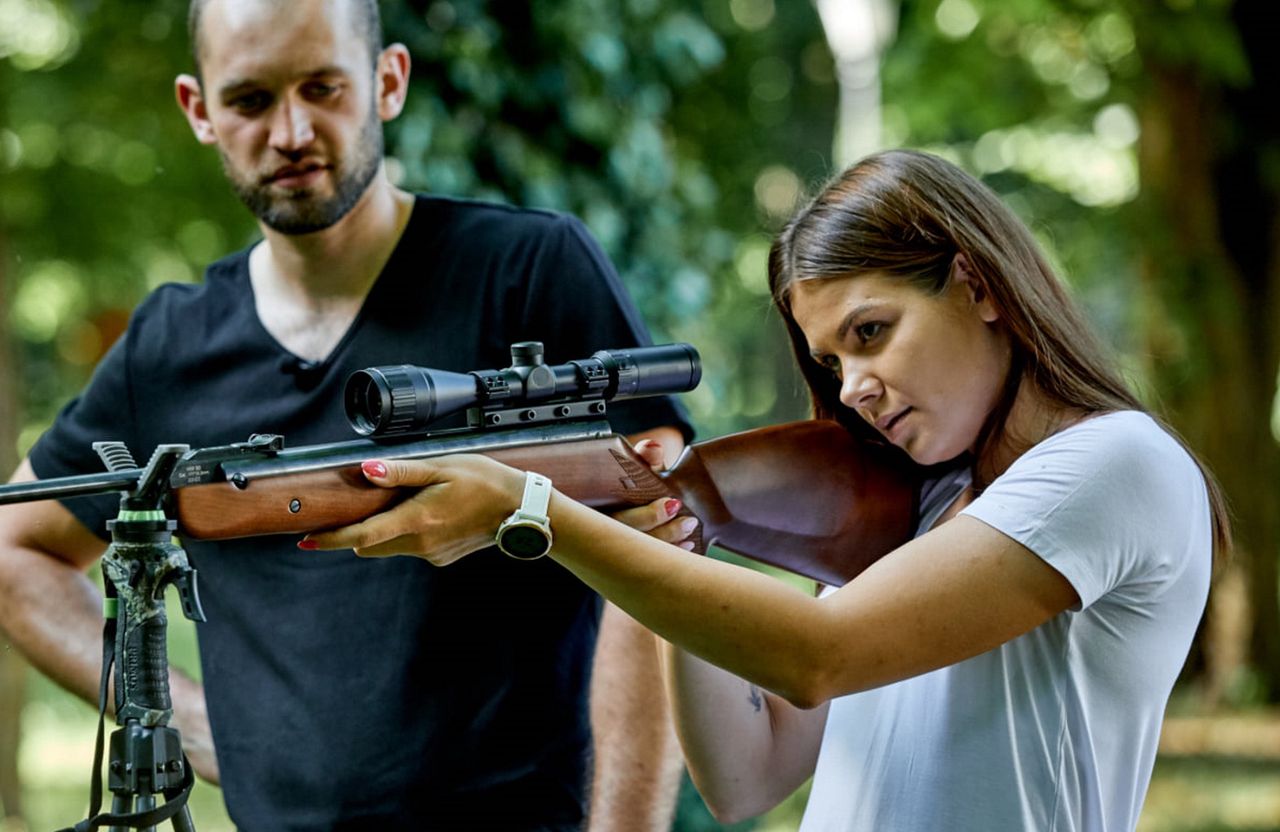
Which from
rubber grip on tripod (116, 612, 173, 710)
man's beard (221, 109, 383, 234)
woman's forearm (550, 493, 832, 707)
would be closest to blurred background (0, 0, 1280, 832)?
man's beard (221, 109, 383, 234)

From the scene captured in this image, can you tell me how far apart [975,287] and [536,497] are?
0.67 m

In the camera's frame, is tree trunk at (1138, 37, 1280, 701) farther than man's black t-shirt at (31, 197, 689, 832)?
Yes

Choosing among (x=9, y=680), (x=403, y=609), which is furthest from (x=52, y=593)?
(x=9, y=680)

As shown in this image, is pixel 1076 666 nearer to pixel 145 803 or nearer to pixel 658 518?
pixel 658 518

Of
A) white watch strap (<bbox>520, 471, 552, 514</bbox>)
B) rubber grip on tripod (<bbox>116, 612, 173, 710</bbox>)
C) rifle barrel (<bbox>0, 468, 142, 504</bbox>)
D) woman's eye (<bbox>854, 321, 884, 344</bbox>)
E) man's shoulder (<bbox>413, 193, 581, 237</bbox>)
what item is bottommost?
rubber grip on tripod (<bbox>116, 612, 173, 710</bbox>)

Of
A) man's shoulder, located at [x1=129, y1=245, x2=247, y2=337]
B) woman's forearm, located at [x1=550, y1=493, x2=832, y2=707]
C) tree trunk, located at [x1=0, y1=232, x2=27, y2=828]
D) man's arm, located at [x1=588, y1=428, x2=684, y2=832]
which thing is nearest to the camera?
woman's forearm, located at [x1=550, y1=493, x2=832, y2=707]

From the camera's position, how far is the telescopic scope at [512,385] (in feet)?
6.15

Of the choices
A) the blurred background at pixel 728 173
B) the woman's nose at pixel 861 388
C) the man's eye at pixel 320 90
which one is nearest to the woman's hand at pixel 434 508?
the woman's nose at pixel 861 388

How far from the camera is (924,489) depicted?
2299mm

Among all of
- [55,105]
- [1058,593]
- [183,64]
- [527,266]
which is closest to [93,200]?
[55,105]

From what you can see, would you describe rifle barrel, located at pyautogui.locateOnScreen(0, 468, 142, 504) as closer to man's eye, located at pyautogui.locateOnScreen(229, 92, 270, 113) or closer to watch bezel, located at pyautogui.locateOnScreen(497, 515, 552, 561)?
watch bezel, located at pyautogui.locateOnScreen(497, 515, 552, 561)

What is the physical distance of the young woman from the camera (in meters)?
1.80

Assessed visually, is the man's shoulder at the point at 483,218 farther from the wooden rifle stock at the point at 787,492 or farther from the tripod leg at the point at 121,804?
the tripod leg at the point at 121,804

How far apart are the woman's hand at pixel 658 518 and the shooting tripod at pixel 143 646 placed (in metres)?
0.69
